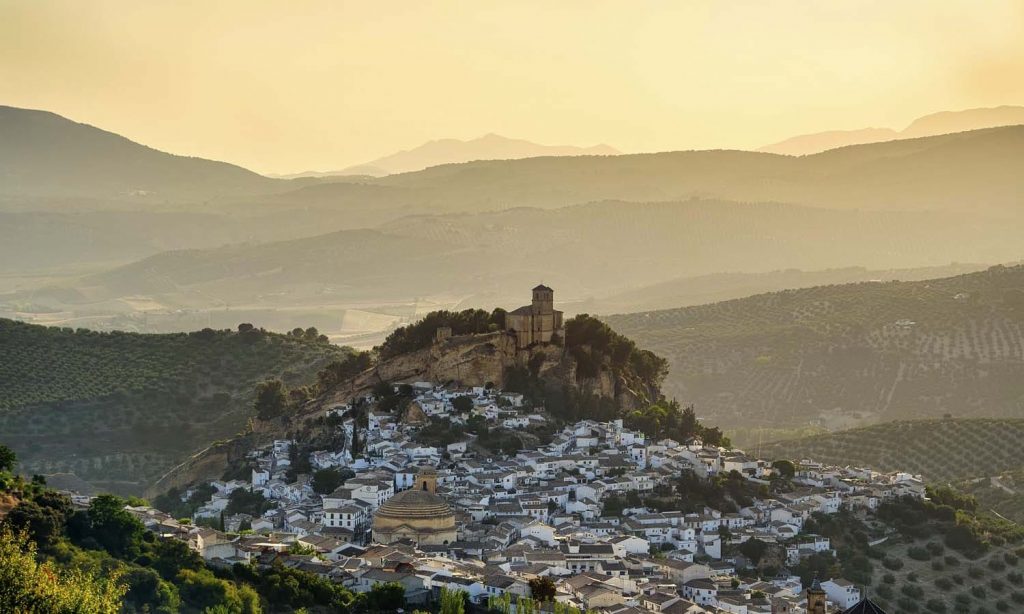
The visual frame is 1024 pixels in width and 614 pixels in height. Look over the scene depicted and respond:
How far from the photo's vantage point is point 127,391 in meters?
78.1

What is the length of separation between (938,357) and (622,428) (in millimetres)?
47606

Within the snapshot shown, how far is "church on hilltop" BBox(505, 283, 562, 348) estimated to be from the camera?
200ft

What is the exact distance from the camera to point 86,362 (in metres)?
81.8

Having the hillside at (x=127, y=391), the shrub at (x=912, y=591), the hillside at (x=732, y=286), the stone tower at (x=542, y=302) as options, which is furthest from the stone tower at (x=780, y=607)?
the hillside at (x=732, y=286)

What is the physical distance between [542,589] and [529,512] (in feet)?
38.5

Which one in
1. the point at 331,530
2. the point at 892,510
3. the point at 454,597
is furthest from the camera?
the point at 892,510

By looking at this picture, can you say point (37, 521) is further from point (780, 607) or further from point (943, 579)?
point (943, 579)

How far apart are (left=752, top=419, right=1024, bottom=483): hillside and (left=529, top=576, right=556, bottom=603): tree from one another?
34.4m

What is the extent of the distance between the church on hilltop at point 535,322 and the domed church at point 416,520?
15520mm

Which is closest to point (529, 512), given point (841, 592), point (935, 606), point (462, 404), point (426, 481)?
point (426, 481)

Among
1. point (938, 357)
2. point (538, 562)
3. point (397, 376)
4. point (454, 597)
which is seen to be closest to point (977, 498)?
point (397, 376)

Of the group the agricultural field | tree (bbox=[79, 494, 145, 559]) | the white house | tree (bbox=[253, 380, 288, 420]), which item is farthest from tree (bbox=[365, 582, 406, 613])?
tree (bbox=[253, 380, 288, 420])

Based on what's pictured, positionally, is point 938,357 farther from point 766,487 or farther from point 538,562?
point 538,562

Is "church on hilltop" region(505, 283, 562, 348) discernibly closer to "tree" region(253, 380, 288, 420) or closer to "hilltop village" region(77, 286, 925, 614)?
"hilltop village" region(77, 286, 925, 614)
